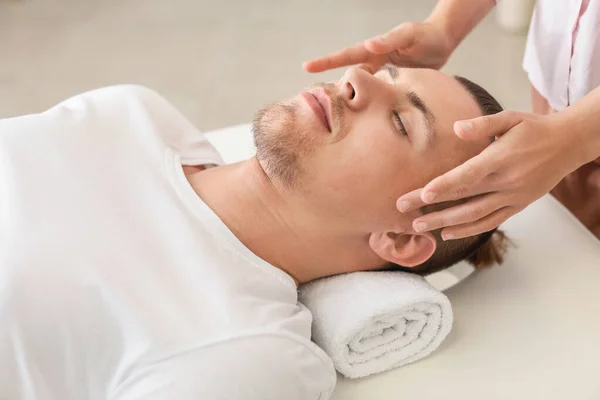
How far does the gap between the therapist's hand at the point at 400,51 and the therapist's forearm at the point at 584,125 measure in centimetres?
43

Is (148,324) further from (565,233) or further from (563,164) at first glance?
(565,233)

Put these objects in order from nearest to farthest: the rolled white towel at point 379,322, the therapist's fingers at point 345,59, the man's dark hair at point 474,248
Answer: the rolled white towel at point 379,322
the man's dark hair at point 474,248
the therapist's fingers at point 345,59

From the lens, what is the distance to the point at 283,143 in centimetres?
117

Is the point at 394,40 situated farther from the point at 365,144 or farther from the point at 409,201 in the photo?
the point at 409,201

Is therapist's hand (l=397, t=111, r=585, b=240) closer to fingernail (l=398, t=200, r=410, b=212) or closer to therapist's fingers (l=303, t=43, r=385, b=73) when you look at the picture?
fingernail (l=398, t=200, r=410, b=212)

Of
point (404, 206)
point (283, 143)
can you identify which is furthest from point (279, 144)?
point (404, 206)

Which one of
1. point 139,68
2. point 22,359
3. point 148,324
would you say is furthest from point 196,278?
point 139,68

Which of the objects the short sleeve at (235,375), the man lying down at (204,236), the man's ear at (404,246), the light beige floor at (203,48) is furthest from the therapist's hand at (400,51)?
the light beige floor at (203,48)

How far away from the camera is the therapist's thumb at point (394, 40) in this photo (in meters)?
1.37

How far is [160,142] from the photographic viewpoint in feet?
4.29

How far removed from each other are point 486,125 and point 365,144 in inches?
8.8

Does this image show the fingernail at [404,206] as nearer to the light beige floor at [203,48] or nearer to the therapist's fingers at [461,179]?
the therapist's fingers at [461,179]

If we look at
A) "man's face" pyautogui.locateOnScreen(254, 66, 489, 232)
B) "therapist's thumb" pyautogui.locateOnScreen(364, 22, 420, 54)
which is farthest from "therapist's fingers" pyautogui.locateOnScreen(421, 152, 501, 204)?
"therapist's thumb" pyautogui.locateOnScreen(364, 22, 420, 54)

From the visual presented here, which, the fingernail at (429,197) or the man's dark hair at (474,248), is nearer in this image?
the fingernail at (429,197)
